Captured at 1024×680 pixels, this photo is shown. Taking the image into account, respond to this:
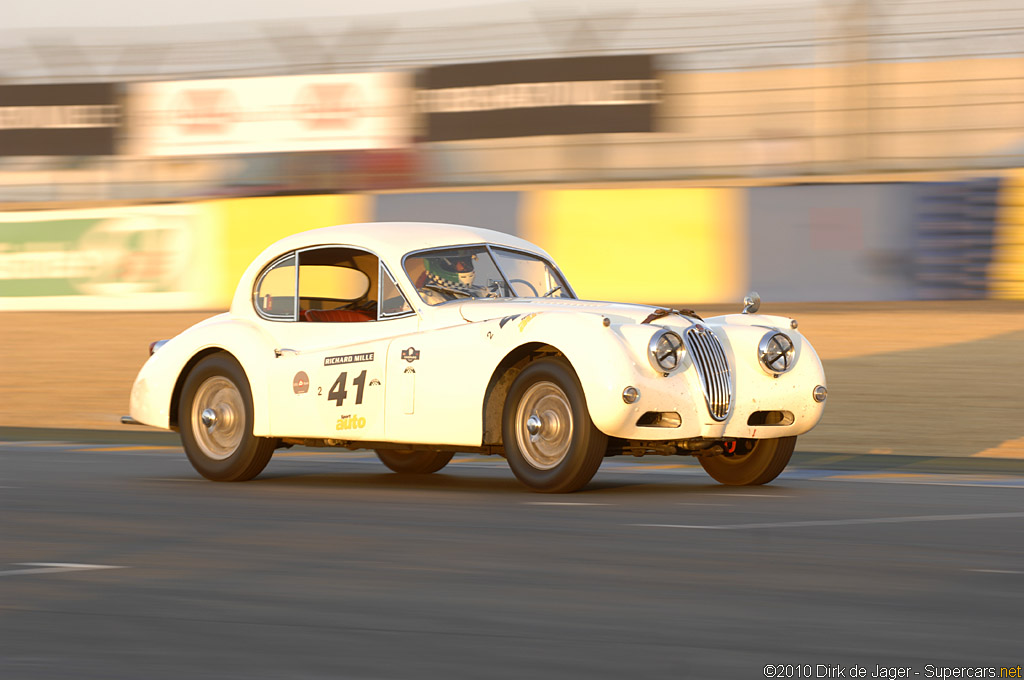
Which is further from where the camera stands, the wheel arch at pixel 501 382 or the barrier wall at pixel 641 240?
the barrier wall at pixel 641 240

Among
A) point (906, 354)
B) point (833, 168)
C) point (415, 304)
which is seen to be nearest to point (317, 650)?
point (415, 304)

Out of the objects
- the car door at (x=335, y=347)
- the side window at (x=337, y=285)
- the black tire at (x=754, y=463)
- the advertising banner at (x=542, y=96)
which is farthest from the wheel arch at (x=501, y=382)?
the advertising banner at (x=542, y=96)

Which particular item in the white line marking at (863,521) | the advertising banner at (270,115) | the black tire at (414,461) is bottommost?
the black tire at (414,461)

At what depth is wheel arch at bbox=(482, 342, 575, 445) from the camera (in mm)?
7762

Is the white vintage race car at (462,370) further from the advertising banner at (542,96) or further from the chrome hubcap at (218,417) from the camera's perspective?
the advertising banner at (542,96)

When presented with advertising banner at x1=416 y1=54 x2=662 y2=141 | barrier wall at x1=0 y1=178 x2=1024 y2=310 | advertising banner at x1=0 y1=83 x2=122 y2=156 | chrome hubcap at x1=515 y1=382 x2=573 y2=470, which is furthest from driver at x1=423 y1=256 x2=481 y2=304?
advertising banner at x1=0 y1=83 x2=122 y2=156

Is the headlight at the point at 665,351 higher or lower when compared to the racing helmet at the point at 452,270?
lower

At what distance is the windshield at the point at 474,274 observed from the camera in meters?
8.54

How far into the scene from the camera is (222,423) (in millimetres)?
8922

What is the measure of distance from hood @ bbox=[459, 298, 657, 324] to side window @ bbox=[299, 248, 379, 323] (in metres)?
0.78

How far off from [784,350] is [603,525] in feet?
6.54

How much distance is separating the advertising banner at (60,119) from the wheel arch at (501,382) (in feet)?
61.8

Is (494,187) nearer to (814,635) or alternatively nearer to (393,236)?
(393,236)

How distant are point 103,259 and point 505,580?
18.0 m
